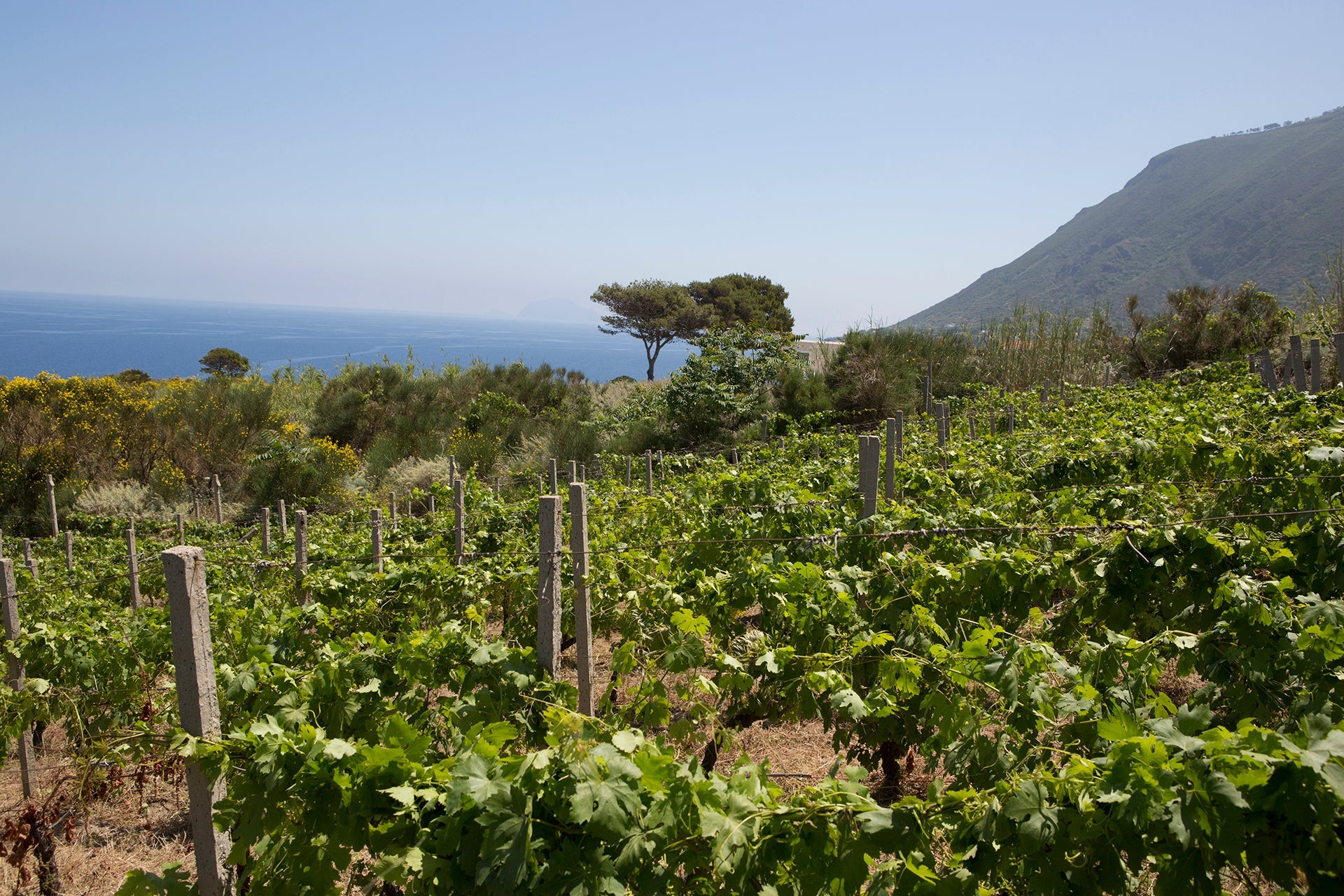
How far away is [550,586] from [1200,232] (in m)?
103

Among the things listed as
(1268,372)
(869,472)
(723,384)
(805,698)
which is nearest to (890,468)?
(869,472)

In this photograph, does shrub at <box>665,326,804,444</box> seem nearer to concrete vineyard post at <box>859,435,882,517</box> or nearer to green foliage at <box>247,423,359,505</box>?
green foliage at <box>247,423,359,505</box>

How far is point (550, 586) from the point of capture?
120 inches

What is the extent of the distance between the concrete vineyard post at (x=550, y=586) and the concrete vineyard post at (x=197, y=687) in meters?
1.11

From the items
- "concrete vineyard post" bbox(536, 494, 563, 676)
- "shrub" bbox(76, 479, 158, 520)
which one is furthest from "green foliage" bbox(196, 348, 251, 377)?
"concrete vineyard post" bbox(536, 494, 563, 676)

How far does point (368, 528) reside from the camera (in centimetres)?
912

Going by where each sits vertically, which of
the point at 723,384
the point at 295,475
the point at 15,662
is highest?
the point at 723,384

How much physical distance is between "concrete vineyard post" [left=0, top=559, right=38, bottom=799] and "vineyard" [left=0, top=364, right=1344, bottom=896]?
0.05 m

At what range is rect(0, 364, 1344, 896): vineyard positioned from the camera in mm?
1580

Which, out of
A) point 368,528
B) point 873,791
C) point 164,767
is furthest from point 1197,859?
point 368,528

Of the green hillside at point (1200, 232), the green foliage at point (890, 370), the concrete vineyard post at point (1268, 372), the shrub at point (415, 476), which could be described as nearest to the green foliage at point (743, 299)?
the green foliage at point (890, 370)

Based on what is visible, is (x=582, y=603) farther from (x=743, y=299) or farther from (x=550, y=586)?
(x=743, y=299)

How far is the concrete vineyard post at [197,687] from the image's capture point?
2250 millimetres

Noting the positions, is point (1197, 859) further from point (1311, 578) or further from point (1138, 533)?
point (1311, 578)
